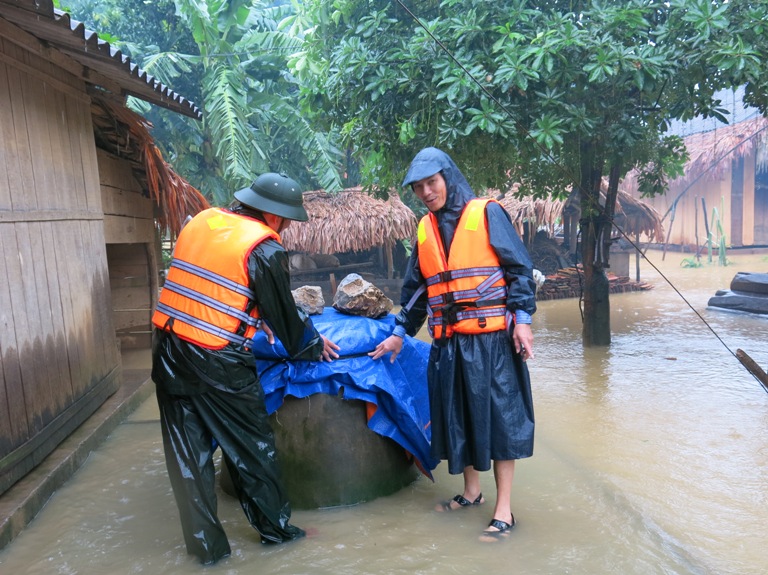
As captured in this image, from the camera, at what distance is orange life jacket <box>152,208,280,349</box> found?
9.99 feet

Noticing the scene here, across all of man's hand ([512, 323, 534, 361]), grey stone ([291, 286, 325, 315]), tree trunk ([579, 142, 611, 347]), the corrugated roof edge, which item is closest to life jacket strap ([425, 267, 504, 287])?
man's hand ([512, 323, 534, 361])

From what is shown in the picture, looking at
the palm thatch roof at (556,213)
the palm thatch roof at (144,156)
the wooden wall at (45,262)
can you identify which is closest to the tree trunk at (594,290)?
the palm thatch roof at (556,213)

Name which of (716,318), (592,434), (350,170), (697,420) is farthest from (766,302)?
(350,170)

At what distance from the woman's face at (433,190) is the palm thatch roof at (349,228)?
10197 mm

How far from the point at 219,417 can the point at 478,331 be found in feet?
4.59

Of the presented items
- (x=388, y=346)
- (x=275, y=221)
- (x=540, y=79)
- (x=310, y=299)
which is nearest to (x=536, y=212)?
(x=540, y=79)

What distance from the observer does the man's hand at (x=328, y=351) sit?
3.56 m

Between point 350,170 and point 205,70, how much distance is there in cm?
593

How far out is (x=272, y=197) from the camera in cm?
321

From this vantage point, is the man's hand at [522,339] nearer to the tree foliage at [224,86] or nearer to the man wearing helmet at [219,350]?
the man wearing helmet at [219,350]

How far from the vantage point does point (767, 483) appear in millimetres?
4066

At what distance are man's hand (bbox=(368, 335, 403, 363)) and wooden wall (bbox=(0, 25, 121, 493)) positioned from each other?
217 centimetres

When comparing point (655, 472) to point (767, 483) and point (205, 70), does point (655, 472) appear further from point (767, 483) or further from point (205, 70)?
point (205, 70)

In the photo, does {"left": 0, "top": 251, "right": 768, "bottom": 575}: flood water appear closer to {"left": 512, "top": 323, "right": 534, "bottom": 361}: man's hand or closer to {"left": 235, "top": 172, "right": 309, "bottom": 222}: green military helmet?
{"left": 512, "top": 323, "right": 534, "bottom": 361}: man's hand
